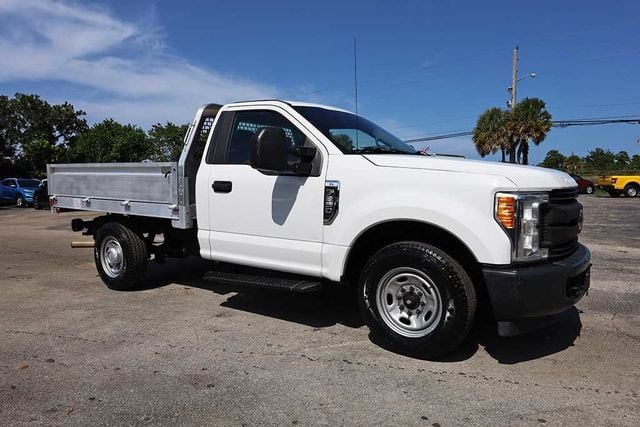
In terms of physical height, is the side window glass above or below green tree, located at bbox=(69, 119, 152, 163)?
below

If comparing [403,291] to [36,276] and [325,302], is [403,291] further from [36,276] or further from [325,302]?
[36,276]

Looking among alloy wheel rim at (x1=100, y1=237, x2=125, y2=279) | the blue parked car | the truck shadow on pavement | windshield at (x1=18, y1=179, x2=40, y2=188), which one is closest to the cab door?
the truck shadow on pavement

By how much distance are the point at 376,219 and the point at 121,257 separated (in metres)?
3.74

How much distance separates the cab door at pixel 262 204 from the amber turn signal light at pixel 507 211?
1.49 meters

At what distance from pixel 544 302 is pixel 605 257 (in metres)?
5.84

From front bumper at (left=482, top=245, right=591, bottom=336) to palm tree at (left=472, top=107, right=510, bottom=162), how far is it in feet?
110

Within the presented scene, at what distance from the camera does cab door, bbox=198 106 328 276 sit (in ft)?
14.7

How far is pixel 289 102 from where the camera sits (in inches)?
196

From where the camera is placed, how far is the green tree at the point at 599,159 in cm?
4997

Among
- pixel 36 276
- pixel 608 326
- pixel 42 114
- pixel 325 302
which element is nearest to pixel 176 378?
pixel 325 302

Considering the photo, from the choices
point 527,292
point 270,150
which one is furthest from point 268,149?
point 527,292

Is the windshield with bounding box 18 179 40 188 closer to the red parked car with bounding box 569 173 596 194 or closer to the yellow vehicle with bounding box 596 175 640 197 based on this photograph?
the yellow vehicle with bounding box 596 175 640 197

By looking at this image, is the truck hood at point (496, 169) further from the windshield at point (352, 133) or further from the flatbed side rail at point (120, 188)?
the flatbed side rail at point (120, 188)

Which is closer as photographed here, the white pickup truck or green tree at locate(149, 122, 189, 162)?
Result: the white pickup truck
